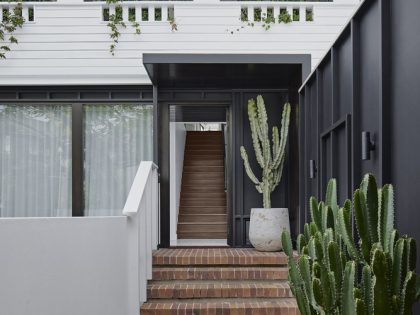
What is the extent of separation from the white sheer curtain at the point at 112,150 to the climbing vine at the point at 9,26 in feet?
4.51

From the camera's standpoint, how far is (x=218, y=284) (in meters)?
5.92

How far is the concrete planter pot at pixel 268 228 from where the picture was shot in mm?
6801

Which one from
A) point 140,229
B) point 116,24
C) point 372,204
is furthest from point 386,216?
point 116,24

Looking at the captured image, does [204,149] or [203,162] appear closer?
[203,162]

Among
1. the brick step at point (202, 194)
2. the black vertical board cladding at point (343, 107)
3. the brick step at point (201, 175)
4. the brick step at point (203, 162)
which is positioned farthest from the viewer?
the brick step at point (203, 162)

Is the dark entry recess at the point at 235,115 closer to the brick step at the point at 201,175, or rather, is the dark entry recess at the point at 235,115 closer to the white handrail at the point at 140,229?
the white handrail at the point at 140,229

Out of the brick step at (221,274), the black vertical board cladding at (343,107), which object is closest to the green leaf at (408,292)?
the black vertical board cladding at (343,107)

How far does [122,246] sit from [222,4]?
4.30 metres

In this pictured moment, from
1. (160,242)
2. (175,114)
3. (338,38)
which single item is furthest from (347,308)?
(175,114)

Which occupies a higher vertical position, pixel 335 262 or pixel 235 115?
pixel 235 115

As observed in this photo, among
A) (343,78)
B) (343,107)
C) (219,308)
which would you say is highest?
(343,78)

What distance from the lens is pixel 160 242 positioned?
7.58 metres

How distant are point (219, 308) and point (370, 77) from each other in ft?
9.35

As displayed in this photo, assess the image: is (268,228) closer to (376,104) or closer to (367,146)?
(367,146)
